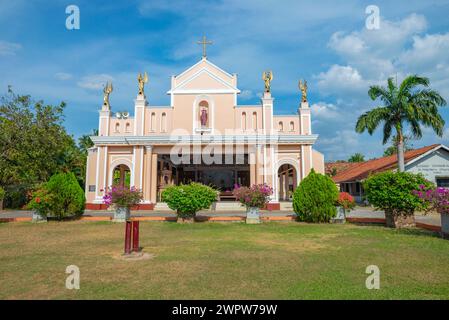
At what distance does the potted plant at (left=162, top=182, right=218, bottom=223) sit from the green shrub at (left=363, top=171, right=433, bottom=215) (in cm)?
636

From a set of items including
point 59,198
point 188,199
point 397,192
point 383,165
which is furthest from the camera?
point 383,165

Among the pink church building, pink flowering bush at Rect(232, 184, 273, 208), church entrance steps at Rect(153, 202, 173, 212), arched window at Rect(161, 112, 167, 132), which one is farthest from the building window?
arched window at Rect(161, 112, 167, 132)

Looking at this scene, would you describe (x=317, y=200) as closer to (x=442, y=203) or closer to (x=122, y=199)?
(x=442, y=203)

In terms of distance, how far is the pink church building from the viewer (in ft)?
64.0

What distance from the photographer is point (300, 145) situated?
19781mm

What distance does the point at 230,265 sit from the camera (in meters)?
5.51

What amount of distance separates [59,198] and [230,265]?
1009 cm

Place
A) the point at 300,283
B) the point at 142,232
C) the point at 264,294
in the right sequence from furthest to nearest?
the point at 142,232, the point at 300,283, the point at 264,294

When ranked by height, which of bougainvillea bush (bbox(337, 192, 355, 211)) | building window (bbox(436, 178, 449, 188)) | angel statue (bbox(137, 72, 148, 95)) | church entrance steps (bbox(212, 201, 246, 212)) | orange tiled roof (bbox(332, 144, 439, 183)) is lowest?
church entrance steps (bbox(212, 201, 246, 212))

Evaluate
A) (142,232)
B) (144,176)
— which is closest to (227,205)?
(144,176)

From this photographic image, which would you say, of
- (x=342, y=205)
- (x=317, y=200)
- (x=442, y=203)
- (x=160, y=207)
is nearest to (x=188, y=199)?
(x=317, y=200)

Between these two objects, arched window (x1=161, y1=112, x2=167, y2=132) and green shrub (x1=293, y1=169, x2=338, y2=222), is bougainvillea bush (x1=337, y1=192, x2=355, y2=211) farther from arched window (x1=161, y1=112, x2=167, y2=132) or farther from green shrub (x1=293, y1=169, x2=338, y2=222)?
arched window (x1=161, y1=112, x2=167, y2=132)
